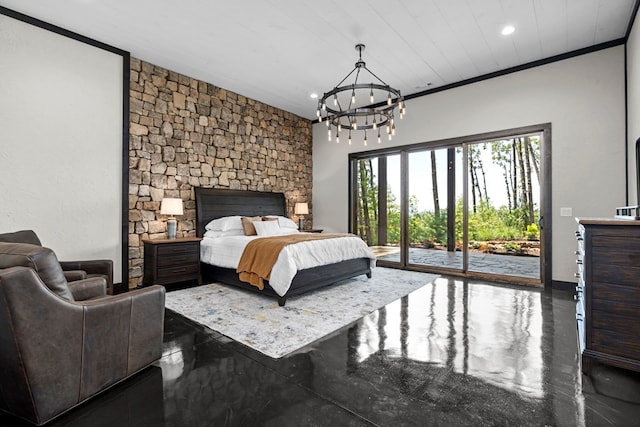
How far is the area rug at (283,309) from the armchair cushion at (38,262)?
1.40 metres

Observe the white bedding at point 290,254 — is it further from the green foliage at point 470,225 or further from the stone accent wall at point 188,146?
the green foliage at point 470,225

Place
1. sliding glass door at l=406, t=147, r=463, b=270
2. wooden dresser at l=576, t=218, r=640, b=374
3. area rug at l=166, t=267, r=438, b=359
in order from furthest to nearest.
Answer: sliding glass door at l=406, t=147, r=463, b=270 < area rug at l=166, t=267, r=438, b=359 < wooden dresser at l=576, t=218, r=640, b=374

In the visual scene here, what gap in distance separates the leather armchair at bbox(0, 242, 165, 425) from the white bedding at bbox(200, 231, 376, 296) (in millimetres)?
1787

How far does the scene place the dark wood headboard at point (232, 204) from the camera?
532 cm

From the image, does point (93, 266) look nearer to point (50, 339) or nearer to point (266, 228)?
point (50, 339)

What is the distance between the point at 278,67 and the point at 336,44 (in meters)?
1.11

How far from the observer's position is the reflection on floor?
5.45 m

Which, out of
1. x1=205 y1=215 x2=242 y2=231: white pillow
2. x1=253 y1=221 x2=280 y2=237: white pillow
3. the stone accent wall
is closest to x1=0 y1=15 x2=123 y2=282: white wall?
the stone accent wall

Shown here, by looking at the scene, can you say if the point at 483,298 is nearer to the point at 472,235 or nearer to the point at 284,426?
the point at 472,235

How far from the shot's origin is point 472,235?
5543 mm

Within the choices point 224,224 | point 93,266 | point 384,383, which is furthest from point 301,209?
point 384,383

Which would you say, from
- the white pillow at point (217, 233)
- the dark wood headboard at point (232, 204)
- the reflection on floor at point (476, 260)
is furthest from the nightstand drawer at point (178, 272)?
the reflection on floor at point (476, 260)

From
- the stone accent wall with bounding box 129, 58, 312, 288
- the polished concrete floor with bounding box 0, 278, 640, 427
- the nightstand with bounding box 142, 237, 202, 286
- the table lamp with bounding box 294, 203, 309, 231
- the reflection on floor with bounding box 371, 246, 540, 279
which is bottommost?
the polished concrete floor with bounding box 0, 278, 640, 427

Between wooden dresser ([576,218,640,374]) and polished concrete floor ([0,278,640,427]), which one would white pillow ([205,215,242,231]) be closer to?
polished concrete floor ([0,278,640,427])
